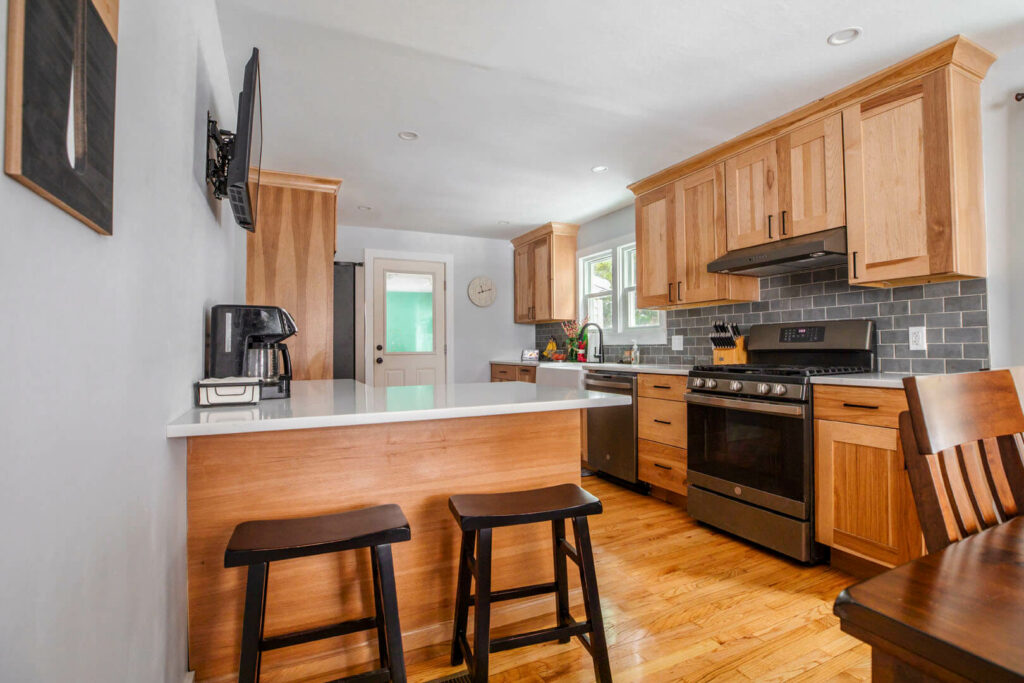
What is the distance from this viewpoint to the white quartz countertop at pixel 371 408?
50.6 inches

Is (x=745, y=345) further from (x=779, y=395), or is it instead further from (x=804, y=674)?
(x=804, y=674)

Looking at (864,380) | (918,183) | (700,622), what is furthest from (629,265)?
(700,622)

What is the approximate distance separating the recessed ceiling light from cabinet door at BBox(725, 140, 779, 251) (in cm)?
79

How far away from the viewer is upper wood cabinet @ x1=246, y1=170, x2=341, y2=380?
3.62 m

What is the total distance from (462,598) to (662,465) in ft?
6.99

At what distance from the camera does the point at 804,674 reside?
1.62m

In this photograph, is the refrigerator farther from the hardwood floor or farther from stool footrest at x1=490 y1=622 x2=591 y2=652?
stool footrest at x1=490 y1=622 x2=591 y2=652

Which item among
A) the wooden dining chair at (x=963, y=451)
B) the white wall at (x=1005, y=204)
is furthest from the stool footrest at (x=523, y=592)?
the white wall at (x=1005, y=204)

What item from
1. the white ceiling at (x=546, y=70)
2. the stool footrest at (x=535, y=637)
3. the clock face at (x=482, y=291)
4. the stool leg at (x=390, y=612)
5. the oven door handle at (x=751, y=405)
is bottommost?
the stool footrest at (x=535, y=637)

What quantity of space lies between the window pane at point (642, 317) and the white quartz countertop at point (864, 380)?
1.86 metres

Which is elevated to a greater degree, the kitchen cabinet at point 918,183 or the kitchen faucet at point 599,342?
the kitchen cabinet at point 918,183

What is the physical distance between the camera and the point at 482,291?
19.4 ft

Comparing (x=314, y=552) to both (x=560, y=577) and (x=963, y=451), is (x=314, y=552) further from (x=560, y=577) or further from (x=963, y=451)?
(x=963, y=451)

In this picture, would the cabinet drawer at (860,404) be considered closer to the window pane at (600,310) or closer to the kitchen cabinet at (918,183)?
the kitchen cabinet at (918,183)
